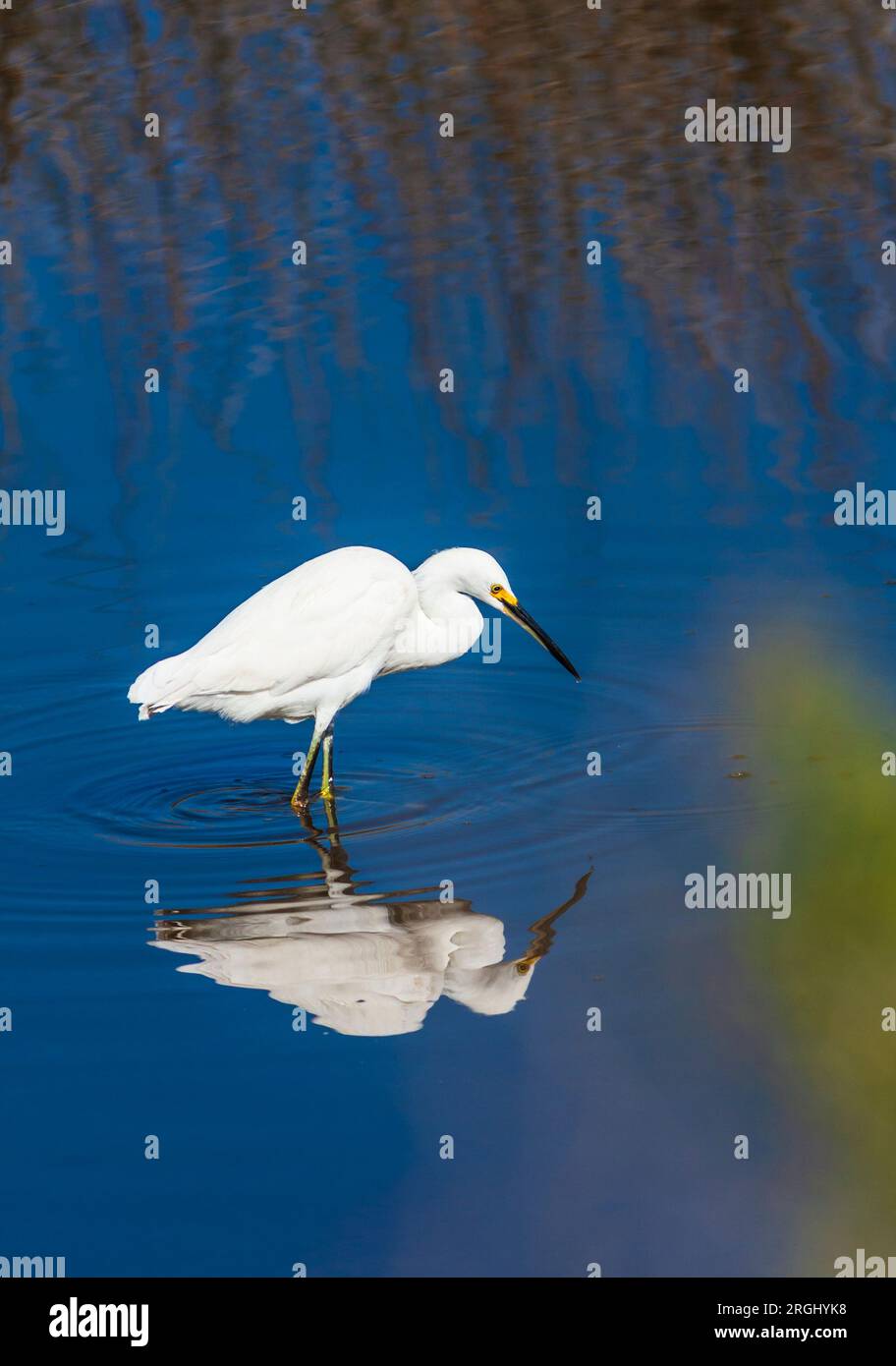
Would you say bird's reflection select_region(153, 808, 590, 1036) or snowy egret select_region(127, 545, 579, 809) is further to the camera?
snowy egret select_region(127, 545, 579, 809)

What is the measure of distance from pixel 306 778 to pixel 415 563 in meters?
2.21

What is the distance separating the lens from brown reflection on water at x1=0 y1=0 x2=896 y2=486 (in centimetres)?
1238

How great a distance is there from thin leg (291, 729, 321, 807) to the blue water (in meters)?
0.09

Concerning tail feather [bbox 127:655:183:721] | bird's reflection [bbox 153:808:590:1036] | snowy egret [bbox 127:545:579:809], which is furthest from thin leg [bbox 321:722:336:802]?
bird's reflection [bbox 153:808:590:1036]

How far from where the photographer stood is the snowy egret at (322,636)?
8281mm

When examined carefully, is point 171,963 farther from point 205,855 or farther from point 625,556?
point 625,556

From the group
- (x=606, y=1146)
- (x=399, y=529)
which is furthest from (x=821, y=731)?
(x=606, y=1146)

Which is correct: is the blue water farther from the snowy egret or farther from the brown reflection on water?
the snowy egret

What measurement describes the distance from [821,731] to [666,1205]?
3719mm

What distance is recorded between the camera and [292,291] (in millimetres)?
13523

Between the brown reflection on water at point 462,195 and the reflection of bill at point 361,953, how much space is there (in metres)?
4.53

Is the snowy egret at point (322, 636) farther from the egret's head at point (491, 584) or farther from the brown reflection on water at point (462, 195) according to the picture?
the brown reflection on water at point (462, 195)

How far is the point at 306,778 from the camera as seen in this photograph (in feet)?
27.3

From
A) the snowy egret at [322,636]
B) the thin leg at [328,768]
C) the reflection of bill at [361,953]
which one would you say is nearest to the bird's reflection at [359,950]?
the reflection of bill at [361,953]
